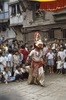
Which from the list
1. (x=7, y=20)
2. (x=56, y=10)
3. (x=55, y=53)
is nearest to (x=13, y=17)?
(x=7, y=20)

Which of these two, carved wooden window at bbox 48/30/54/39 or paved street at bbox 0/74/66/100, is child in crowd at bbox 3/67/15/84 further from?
carved wooden window at bbox 48/30/54/39

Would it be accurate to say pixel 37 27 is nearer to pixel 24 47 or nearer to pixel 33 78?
pixel 24 47

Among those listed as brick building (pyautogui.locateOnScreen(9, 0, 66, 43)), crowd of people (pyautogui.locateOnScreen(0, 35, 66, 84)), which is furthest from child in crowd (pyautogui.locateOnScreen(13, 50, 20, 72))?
brick building (pyautogui.locateOnScreen(9, 0, 66, 43))

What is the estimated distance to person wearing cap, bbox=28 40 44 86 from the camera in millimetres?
9398

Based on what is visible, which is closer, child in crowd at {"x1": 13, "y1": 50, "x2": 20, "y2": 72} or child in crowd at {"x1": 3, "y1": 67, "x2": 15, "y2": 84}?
child in crowd at {"x1": 3, "y1": 67, "x2": 15, "y2": 84}

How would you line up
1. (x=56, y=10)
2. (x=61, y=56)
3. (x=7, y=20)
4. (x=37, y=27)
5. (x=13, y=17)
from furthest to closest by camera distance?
(x=7, y=20), (x=13, y=17), (x=37, y=27), (x=56, y=10), (x=61, y=56)

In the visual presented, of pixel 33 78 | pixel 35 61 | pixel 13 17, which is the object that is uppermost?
pixel 13 17

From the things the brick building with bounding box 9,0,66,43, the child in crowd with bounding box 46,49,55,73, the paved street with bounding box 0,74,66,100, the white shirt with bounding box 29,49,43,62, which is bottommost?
the paved street with bounding box 0,74,66,100

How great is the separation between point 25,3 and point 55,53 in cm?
925

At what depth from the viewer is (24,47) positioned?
508 inches

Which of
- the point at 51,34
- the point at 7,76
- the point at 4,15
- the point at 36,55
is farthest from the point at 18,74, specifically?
the point at 4,15

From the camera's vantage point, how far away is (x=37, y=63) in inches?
377

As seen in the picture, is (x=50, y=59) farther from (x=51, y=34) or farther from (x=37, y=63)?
(x=51, y=34)

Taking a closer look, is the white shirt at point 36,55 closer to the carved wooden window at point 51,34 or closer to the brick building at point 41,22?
the brick building at point 41,22
